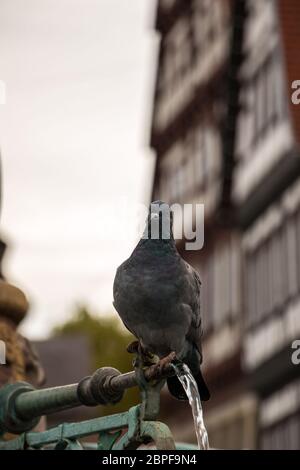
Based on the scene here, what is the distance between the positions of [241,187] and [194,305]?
25918mm

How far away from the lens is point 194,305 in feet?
19.2

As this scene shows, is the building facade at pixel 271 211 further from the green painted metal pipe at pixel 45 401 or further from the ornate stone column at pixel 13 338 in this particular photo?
the green painted metal pipe at pixel 45 401

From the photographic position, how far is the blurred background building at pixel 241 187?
27391mm

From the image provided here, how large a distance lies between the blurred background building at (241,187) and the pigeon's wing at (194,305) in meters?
20.1

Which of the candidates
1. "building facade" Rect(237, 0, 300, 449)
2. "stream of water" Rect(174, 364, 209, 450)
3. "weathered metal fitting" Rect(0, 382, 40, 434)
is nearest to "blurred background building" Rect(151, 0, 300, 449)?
"building facade" Rect(237, 0, 300, 449)

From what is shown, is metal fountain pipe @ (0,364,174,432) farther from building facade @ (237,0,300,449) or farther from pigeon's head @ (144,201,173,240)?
building facade @ (237,0,300,449)

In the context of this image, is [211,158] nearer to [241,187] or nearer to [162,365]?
[241,187]

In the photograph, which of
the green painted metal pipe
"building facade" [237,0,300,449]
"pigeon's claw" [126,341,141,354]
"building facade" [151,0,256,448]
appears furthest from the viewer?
"building facade" [151,0,256,448]

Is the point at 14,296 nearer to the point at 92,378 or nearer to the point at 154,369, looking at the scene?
the point at 92,378

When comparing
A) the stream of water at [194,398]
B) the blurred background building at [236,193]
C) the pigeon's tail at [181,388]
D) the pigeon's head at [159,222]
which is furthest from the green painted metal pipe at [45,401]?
the blurred background building at [236,193]

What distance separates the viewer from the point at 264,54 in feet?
96.6

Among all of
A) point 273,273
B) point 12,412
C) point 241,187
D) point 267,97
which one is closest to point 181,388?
point 12,412

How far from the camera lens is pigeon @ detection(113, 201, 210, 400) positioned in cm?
562

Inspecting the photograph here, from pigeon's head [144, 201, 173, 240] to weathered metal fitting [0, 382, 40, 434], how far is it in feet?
4.76
